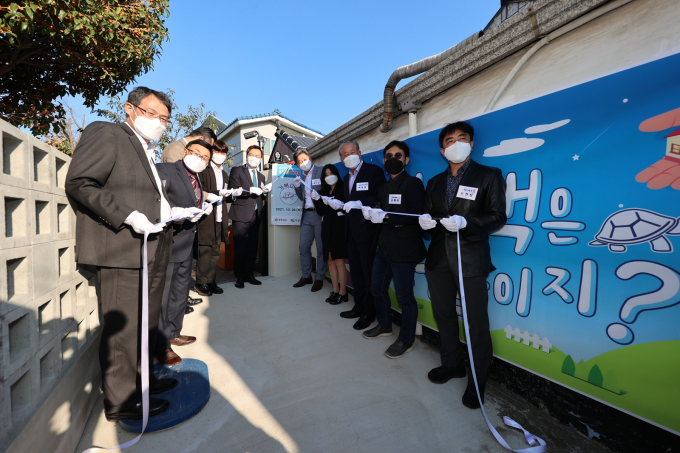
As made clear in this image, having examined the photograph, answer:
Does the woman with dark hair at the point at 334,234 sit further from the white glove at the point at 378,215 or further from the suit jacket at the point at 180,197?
the suit jacket at the point at 180,197

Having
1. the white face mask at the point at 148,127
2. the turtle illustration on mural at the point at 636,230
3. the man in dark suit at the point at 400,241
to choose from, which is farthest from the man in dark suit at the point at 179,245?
the turtle illustration on mural at the point at 636,230

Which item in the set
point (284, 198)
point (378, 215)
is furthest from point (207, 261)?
point (378, 215)

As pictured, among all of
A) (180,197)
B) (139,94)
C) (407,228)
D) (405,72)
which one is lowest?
(407,228)

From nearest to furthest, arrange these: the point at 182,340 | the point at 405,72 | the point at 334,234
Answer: the point at 182,340
the point at 405,72
the point at 334,234

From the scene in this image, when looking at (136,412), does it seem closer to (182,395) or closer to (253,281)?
(182,395)

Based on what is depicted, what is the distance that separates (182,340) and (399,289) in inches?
79.5

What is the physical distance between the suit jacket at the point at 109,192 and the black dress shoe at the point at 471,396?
216cm

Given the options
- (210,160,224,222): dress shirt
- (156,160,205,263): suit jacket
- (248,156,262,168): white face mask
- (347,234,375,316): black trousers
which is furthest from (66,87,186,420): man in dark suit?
(248,156,262,168): white face mask

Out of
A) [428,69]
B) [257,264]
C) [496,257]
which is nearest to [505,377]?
[496,257]

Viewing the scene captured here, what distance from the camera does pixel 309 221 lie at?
4.26m

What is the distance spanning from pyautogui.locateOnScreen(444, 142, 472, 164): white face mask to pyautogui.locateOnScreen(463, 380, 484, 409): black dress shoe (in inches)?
58.7

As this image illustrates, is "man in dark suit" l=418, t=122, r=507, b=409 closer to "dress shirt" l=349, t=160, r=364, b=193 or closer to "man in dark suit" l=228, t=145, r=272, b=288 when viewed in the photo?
"dress shirt" l=349, t=160, r=364, b=193

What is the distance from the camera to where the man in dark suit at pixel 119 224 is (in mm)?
1464

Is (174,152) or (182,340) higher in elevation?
(174,152)
